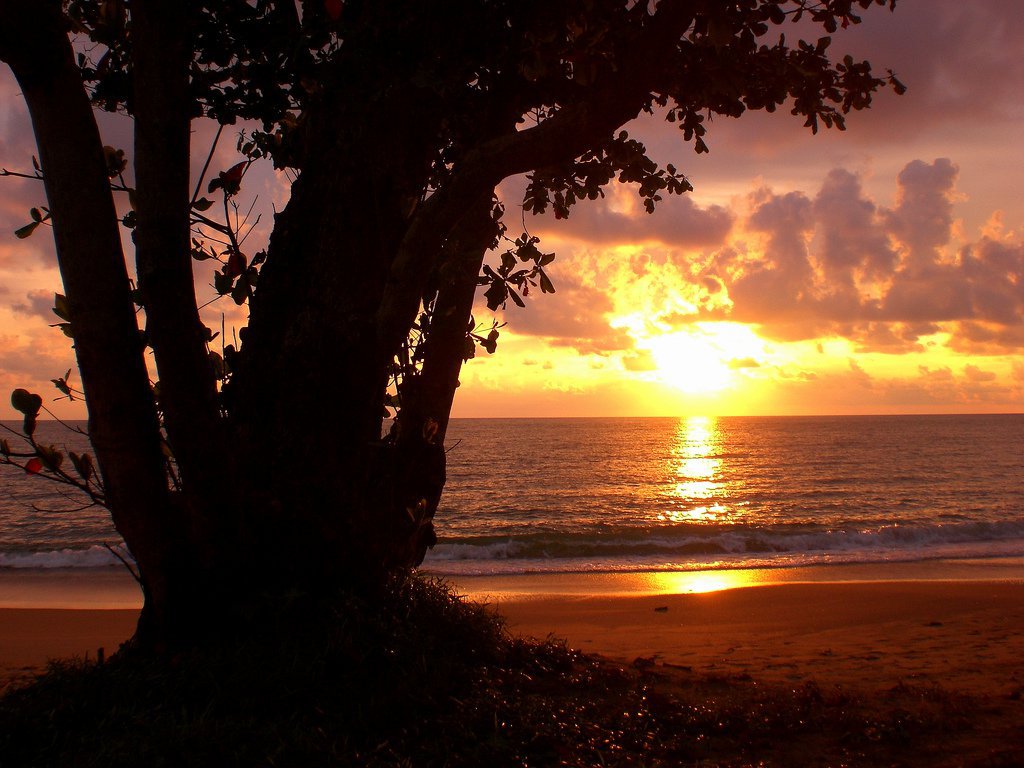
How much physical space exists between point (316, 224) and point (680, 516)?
77.5 ft

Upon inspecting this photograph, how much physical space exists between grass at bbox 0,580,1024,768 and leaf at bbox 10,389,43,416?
1521 mm

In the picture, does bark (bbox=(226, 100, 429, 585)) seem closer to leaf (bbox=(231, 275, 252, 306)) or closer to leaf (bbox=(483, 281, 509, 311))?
leaf (bbox=(231, 275, 252, 306))

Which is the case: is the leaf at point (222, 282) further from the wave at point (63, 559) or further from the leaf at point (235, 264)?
the wave at point (63, 559)

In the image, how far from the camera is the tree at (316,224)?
414 cm

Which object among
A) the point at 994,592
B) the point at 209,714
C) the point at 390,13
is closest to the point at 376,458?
the point at 209,714

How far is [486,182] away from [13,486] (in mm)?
41305

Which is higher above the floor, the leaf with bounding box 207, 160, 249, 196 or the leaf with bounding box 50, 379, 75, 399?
the leaf with bounding box 207, 160, 249, 196

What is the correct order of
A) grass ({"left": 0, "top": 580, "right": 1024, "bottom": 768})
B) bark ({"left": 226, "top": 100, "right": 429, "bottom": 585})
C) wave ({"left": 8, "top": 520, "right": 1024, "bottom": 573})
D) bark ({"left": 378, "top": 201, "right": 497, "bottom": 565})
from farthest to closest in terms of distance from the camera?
wave ({"left": 8, "top": 520, "right": 1024, "bottom": 573}) < bark ({"left": 378, "top": 201, "right": 497, "bottom": 565}) < bark ({"left": 226, "top": 100, "right": 429, "bottom": 585}) < grass ({"left": 0, "top": 580, "right": 1024, "bottom": 768})

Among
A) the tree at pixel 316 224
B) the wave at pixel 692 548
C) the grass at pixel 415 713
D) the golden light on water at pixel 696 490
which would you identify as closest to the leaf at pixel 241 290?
the tree at pixel 316 224

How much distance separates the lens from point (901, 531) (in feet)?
68.7

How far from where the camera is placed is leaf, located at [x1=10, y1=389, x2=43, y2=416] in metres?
4.21

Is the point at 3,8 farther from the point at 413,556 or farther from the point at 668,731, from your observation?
the point at 668,731

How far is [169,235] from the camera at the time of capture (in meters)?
4.22

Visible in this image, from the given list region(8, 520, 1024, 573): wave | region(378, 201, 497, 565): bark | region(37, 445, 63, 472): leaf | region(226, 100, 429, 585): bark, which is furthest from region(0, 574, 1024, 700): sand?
region(8, 520, 1024, 573): wave
